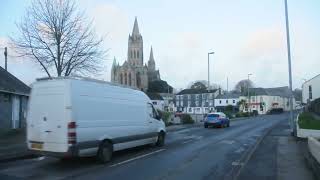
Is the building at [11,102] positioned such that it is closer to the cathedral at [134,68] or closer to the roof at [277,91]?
the cathedral at [134,68]

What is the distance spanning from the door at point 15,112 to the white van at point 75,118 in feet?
57.3

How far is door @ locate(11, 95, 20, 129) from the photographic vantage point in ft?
101

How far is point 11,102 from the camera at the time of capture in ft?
99.7

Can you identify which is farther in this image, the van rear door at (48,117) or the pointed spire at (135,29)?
the pointed spire at (135,29)

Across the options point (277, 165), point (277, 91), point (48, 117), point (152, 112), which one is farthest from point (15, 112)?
point (277, 91)

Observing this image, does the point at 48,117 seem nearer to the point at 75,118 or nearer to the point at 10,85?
the point at 75,118

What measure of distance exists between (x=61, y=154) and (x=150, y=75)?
168 m

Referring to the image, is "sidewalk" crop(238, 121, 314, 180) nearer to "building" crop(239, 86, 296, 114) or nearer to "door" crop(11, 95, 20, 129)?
"door" crop(11, 95, 20, 129)

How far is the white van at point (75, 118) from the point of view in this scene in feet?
42.8

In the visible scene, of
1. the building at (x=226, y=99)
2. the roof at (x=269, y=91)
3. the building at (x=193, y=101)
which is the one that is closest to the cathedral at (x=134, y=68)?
the building at (x=193, y=101)

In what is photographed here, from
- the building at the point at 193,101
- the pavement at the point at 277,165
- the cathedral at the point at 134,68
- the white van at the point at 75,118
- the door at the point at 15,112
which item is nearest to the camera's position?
the pavement at the point at 277,165

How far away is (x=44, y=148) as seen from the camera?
43.7ft

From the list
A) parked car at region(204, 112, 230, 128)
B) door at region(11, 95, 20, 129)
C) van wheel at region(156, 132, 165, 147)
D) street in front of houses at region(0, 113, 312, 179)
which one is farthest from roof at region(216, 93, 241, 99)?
street in front of houses at region(0, 113, 312, 179)

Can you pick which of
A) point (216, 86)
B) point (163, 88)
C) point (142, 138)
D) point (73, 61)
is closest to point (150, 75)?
point (163, 88)
